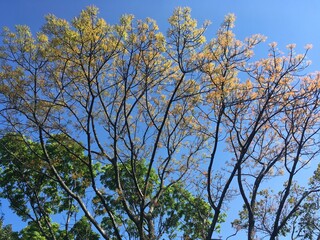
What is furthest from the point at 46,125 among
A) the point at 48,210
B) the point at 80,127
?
the point at 48,210

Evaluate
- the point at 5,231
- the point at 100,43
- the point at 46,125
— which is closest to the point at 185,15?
the point at 100,43

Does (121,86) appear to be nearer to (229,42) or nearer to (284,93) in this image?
(229,42)

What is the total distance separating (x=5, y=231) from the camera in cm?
1548

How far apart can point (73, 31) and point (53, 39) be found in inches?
21.8

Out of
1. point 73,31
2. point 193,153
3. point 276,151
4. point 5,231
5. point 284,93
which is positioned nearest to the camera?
point 73,31

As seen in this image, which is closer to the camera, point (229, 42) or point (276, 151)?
point (229, 42)

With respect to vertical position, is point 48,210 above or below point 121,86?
below

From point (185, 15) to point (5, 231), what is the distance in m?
11.5

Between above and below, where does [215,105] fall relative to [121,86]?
below

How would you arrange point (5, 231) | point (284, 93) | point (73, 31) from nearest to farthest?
1. point (73, 31)
2. point (284, 93)
3. point (5, 231)

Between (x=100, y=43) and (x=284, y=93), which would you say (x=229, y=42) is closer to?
(x=284, y=93)

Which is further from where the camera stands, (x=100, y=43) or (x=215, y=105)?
(x=215, y=105)

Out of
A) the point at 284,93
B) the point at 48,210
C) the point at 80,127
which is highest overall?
the point at 284,93

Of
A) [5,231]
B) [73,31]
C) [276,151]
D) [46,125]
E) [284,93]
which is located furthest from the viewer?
[5,231]
